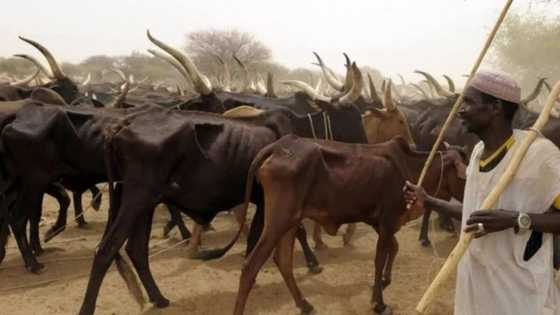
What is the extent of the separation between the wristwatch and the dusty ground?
3197mm

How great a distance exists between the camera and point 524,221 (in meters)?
2.28

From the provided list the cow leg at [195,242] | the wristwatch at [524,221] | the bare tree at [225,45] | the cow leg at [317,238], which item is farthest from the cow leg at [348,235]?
the bare tree at [225,45]

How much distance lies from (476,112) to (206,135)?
2.99 m

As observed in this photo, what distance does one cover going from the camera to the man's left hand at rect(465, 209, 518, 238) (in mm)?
2289

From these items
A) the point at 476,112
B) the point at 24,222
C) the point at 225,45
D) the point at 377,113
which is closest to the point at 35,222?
the point at 24,222

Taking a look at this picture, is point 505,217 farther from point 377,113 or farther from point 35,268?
point 377,113

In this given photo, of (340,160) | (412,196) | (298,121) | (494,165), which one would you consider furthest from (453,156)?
(494,165)

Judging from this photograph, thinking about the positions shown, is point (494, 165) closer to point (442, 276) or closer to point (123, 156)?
point (442, 276)

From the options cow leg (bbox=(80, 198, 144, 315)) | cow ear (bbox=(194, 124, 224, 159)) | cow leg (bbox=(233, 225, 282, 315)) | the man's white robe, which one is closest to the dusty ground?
cow leg (bbox=(80, 198, 144, 315))

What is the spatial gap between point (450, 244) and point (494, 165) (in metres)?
5.63

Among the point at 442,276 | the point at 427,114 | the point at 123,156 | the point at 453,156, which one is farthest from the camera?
the point at 427,114

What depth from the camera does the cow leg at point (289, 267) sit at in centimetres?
511

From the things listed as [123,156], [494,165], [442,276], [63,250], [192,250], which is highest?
[494,165]

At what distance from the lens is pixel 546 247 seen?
2.42 m
